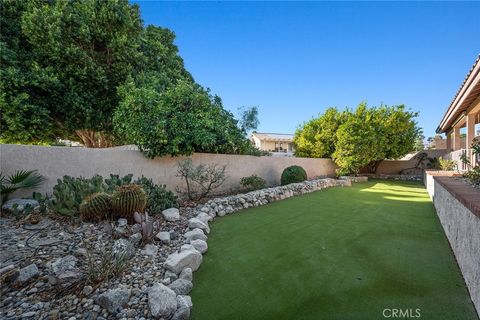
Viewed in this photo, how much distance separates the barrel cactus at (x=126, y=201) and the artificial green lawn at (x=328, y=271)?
5.71 ft

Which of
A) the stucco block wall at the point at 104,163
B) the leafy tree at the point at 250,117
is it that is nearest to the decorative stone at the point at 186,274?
the stucco block wall at the point at 104,163

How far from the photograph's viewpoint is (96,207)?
4367mm

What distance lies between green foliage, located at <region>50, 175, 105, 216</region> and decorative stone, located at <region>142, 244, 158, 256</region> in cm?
187

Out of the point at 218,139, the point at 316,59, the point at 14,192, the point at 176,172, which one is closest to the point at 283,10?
the point at 316,59

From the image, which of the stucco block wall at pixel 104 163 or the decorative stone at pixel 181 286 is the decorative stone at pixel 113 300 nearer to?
the decorative stone at pixel 181 286

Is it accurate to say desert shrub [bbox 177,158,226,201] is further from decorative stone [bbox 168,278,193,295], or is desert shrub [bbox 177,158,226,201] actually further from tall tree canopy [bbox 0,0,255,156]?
decorative stone [bbox 168,278,193,295]

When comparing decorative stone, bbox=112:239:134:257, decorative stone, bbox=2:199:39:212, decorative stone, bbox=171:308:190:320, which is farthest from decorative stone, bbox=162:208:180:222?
decorative stone, bbox=171:308:190:320

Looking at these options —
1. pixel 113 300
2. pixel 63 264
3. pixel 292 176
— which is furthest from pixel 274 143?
pixel 113 300

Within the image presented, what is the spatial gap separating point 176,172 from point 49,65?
572cm

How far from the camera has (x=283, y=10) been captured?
8.88m

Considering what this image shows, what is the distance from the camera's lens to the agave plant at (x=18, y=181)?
4.77 metres

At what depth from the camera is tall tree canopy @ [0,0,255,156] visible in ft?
23.4

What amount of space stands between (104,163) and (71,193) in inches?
95.0

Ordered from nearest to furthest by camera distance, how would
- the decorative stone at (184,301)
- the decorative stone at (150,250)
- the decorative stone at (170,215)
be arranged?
1. the decorative stone at (184,301)
2. the decorative stone at (150,250)
3. the decorative stone at (170,215)
